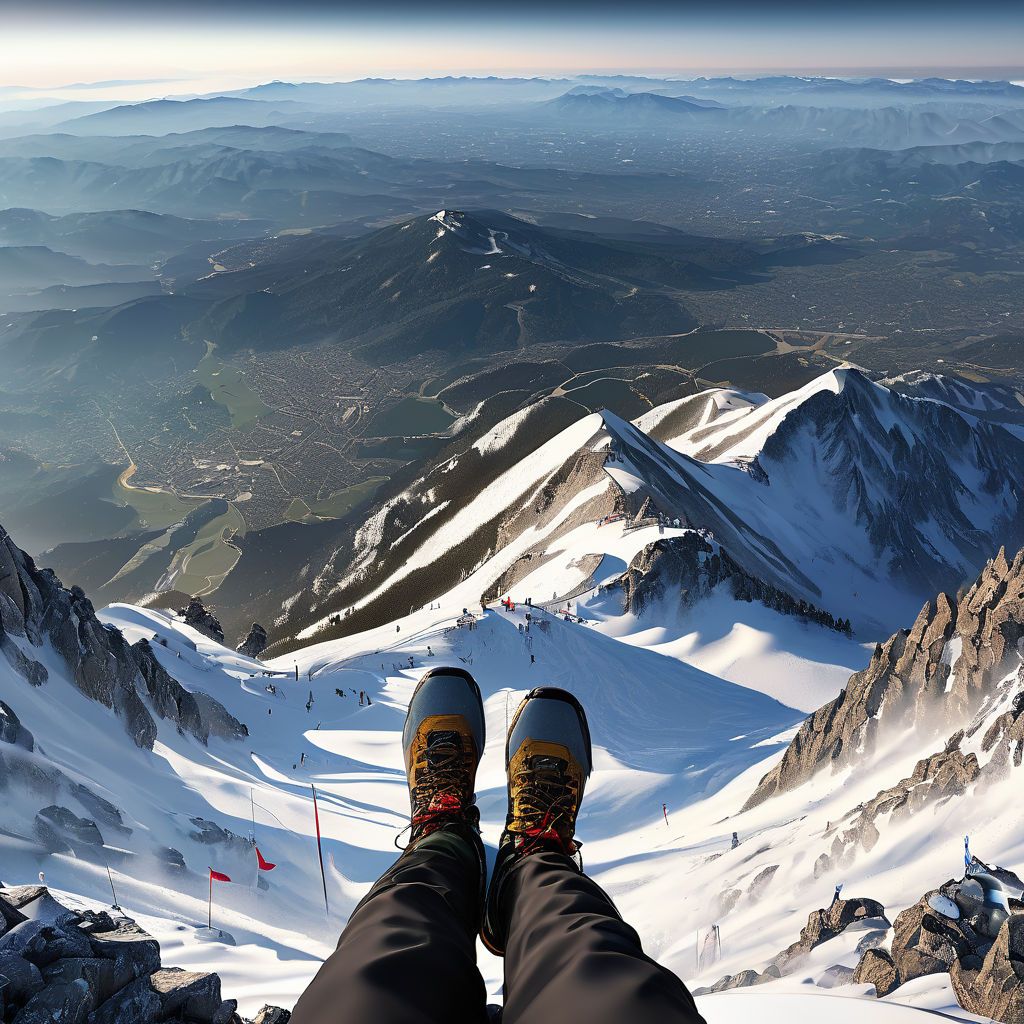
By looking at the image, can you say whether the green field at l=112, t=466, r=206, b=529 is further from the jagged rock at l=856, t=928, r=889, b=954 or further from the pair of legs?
the jagged rock at l=856, t=928, r=889, b=954

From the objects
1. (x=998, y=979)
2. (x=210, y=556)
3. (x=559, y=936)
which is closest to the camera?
(x=559, y=936)

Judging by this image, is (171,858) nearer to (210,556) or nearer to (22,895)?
(22,895)

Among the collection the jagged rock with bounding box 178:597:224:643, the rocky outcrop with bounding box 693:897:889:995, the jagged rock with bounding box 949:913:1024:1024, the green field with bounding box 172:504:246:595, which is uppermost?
the jagged rock with bounding box 949:913:1024:1024

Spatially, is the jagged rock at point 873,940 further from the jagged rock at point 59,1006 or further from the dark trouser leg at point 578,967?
the jagged rock at point 59,1006

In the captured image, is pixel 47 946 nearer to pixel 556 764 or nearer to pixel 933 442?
pixel 556 764

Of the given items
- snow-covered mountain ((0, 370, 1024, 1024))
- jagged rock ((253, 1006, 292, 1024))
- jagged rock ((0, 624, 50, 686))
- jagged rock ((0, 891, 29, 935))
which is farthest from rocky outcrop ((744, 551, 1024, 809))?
jagged rock ((0, 624, 50, 686))

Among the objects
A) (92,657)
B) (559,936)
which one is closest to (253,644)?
(92,657)

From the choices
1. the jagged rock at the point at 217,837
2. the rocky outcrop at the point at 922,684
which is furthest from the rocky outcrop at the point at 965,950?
the jagged rock at the point at 217,837
